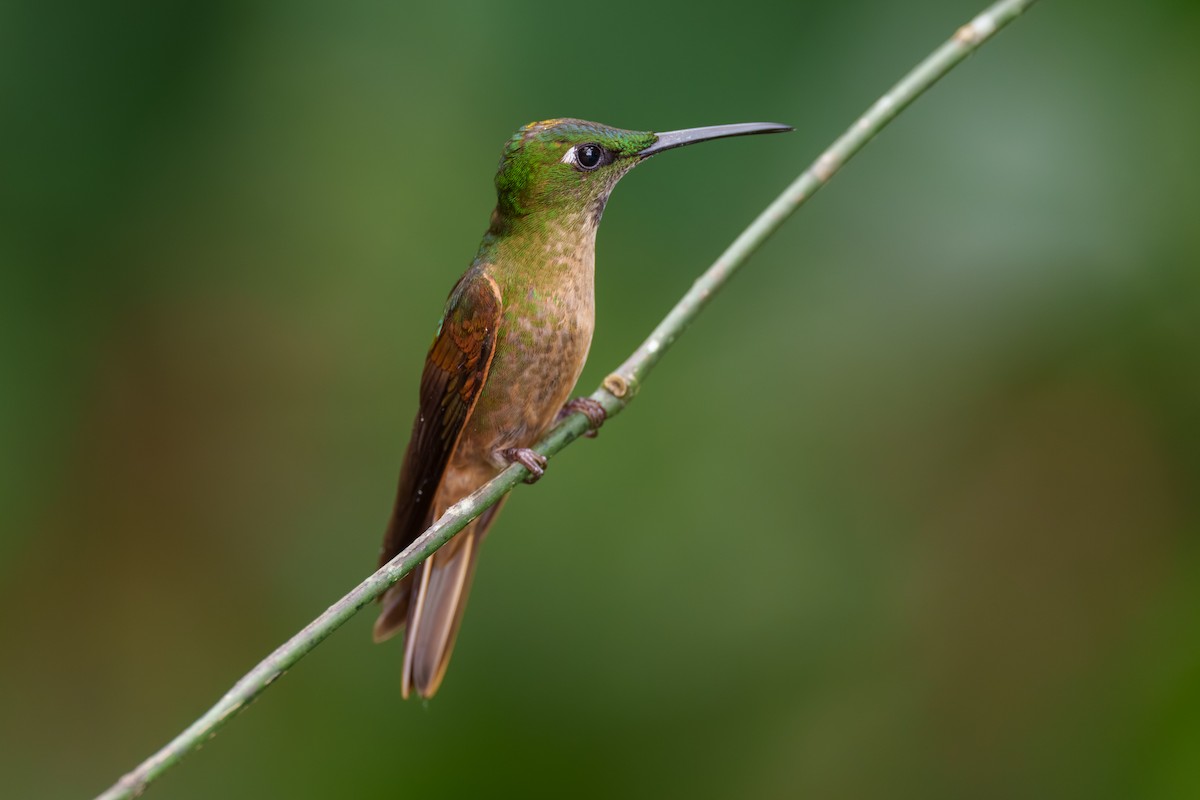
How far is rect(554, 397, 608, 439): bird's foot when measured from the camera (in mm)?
1907

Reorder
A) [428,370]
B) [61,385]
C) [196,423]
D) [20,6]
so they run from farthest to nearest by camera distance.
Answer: [196,423] → [61,385] → [20,6] → [428,370]

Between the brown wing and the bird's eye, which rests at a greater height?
the bird's eye

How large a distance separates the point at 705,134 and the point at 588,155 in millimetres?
263

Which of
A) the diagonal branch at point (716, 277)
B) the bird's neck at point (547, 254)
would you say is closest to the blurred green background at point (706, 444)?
the bird's neck at point (547, 254)

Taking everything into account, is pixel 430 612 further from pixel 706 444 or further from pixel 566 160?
pixel 706 444

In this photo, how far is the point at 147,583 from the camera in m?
3.06

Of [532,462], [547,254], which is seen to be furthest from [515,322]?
[532,462]

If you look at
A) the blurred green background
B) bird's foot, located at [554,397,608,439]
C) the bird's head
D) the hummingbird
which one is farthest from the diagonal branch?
the blurred green background

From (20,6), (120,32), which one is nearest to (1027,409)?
(120,32)

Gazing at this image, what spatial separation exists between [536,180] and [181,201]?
146 cm

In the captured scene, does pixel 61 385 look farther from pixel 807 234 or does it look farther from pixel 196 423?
pixel 807 234

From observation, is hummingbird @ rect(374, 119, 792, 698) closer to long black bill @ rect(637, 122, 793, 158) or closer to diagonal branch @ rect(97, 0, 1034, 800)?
long black bill @ rect(637, 122, 793, 158)

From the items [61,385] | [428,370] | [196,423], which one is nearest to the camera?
[428,370]

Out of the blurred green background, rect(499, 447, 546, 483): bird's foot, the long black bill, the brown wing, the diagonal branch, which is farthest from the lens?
the blurred green background
